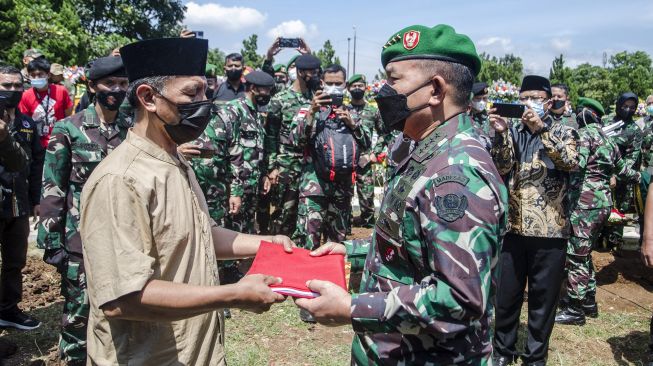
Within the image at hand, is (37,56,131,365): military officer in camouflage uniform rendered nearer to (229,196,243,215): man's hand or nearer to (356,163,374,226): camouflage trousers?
(229,196,243,215): man's hand

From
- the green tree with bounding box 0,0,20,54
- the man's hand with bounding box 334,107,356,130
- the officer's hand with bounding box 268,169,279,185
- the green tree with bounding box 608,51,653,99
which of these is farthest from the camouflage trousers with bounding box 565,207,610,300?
the green tree with bounding box 608,51,653,99

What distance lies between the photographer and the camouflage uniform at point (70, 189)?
12.9ft

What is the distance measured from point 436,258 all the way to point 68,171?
11.0ft

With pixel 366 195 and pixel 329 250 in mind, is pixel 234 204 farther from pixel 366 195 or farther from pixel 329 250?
pixel 366 195

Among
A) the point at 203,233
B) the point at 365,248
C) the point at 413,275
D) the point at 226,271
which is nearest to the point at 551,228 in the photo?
the point at 365,248

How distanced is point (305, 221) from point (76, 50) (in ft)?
73.8

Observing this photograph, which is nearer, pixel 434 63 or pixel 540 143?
pixel 434 63

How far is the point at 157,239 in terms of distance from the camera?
1989 millimetres

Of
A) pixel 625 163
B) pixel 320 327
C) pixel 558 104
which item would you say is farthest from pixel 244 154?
pixel 625 163

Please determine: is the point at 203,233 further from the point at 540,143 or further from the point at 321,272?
the point at 540,143

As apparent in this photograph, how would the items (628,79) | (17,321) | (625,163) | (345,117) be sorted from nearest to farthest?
(17,321) → (345,117) → (625,163) → (628,79)

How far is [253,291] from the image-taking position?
192 centimetres

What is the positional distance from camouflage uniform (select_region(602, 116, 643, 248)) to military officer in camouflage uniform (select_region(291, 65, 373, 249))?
14.7 feet

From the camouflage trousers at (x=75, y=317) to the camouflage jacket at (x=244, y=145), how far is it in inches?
88.8
